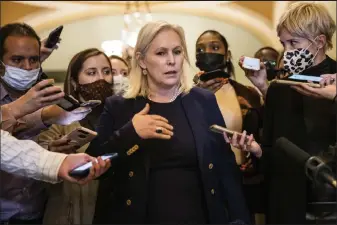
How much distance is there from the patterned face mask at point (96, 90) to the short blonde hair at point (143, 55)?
94mm

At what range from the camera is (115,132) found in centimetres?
113

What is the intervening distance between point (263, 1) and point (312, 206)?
191 cm

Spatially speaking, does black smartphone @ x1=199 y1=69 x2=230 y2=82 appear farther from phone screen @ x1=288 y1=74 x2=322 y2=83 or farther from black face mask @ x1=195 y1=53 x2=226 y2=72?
phone screen @ x1=288 y1=74 x2=322 y2=83

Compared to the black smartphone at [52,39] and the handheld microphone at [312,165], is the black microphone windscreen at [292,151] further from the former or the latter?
the black smartphone at [52,39]

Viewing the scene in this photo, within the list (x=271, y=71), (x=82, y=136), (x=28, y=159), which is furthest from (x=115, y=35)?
(x=28, y=159)

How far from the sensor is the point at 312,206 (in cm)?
114

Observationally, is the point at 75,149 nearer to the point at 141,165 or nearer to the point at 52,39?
the point at 141,165

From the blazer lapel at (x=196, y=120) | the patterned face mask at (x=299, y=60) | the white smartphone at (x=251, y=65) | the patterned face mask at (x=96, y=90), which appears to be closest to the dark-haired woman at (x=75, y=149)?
the patterned face mask at (x=96, y=90)

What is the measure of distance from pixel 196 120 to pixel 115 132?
7.7 inches

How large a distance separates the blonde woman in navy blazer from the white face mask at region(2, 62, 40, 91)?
0.19 m

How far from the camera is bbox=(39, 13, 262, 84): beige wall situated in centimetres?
141

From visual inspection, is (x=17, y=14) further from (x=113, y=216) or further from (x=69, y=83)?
(x=113, y=216)

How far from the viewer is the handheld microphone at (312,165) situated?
0.91 m

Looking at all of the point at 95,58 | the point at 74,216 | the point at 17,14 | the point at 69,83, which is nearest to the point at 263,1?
the point at 17,14
